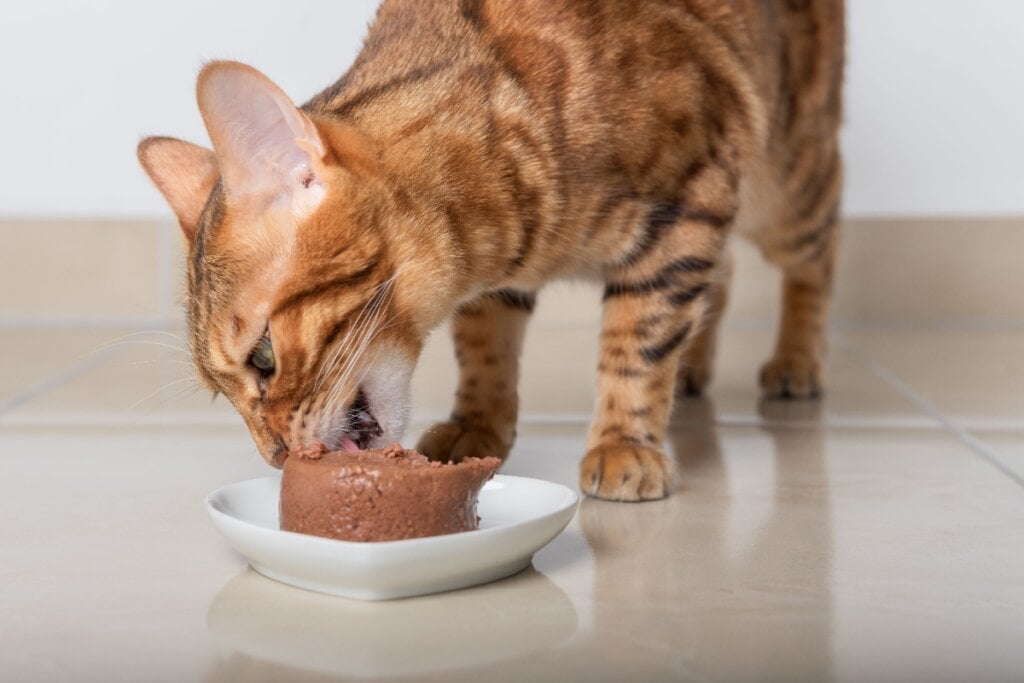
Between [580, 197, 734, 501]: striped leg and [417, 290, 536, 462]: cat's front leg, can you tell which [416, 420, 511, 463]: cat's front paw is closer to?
[417, 290, 536, 462]: cat's front leg

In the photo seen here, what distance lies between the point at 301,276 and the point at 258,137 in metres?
0.14

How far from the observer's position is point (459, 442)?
1838mm

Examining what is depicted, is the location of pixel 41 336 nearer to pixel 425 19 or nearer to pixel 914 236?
pixel 425 19

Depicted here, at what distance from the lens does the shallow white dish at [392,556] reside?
1155 mm

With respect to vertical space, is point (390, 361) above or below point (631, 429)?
above

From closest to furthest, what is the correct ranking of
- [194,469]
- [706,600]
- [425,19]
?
1. [706,600]
2. [425,19]
3. [194,469]

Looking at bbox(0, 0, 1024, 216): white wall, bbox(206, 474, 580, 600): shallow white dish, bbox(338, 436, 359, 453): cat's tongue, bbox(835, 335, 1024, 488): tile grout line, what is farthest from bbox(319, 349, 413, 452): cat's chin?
bbox(0, 0, 1024, 216): white wall

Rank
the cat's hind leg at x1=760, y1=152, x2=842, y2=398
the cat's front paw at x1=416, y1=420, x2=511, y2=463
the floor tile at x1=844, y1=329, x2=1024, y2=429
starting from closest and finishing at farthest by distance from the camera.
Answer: the cat's front paw at x1=416, y1=420, x2=511, y2=463 → the floor tile at x1=844, y1=329, x2=1024, y2=429 → the cat's hind leg at x1=760, y1=152, x2=842, y2=398

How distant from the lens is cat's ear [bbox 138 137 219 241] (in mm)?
1564

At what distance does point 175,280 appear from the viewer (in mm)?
3236

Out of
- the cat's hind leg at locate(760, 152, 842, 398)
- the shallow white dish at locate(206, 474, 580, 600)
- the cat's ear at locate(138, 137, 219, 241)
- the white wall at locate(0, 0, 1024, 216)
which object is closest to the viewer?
the shallow white dish at locate(206, 474, 580, 600)

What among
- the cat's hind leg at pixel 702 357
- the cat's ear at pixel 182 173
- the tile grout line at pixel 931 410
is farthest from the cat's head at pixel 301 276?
the cat's hind leg at pixel 702 357

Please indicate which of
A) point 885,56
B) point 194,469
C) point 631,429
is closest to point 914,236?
point 885,56

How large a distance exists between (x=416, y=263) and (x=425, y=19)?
36 centimetres
